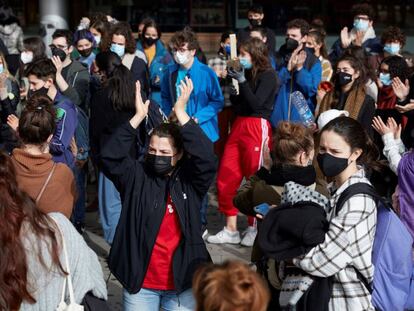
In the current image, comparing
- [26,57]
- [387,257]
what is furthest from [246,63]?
[387,257]

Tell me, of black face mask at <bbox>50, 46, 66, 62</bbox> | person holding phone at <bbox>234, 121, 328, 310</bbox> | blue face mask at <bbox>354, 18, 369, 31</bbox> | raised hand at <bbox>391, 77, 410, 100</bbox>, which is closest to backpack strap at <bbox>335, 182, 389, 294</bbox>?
person holding phone at <bbox>234, 121, 328, 310</bbox>

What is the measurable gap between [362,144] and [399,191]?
1438 mm

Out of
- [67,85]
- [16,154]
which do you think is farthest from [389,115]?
[16,154]

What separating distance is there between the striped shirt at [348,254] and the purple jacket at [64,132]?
308 centimetres

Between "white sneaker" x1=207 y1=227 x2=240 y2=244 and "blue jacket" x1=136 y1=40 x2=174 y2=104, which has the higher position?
"blue jacket" x1=136 y1=40 x2=174 y2=104

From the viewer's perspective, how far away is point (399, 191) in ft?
18.7

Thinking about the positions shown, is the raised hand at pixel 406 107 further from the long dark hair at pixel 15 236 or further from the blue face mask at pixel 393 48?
the long dark hair at pixel 15 236

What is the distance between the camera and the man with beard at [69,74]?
7918 mm

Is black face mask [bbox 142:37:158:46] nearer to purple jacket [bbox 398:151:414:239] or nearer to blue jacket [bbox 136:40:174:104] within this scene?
blue jacket [bbox 136:40:174:104]

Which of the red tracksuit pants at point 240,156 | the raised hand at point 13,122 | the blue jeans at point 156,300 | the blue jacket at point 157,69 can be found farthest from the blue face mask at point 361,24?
the blue jeans at point 156,300

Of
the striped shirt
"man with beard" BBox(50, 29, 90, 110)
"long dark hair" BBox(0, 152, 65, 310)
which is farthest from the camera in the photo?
"man with beard" BBox(50, 29, 90, 110)

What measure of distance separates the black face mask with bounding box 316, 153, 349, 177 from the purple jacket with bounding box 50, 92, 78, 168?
9.17 ft

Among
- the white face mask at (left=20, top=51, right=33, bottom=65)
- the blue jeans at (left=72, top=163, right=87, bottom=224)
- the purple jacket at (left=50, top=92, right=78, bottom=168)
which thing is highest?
the white face mask at (left=20, top=51, right=33, bottom=65)

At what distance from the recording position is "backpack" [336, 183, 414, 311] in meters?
4.08
